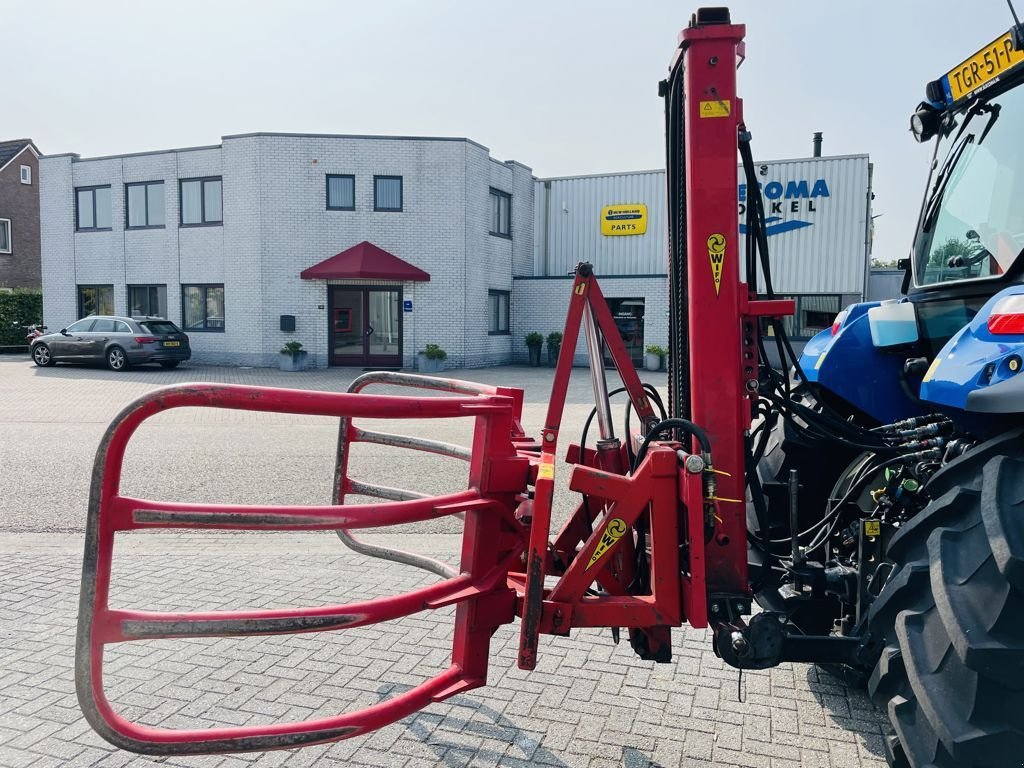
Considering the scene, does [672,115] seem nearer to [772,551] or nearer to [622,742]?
[772,551]

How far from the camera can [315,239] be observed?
24734 mm

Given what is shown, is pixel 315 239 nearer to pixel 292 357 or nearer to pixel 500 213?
pixel 292 357

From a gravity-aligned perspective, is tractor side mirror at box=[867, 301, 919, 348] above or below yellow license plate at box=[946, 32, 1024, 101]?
below

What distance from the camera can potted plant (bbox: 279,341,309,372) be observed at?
2445 cm

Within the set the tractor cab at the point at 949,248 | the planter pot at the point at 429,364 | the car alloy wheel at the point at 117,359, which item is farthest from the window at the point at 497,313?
the tractor cab at the point at 949,248

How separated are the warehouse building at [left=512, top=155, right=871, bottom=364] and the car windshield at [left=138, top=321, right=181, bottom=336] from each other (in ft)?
36.1

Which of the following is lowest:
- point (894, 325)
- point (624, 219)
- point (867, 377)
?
point (867, 377)

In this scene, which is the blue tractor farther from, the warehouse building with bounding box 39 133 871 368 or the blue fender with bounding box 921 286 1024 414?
the warehouse building with bounding box 39 133 871 368

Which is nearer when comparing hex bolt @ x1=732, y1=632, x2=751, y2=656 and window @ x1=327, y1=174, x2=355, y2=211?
hex bolt @ x1=732, y1=632, x2=751, y2=656

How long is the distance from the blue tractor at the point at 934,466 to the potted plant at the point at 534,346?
22.7 metres

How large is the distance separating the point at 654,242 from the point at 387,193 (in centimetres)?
877

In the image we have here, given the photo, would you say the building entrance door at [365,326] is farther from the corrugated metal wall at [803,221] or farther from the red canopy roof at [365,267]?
the corrugated metal wall at [803,221]

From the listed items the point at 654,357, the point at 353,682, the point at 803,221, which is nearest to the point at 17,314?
the point at 654,357

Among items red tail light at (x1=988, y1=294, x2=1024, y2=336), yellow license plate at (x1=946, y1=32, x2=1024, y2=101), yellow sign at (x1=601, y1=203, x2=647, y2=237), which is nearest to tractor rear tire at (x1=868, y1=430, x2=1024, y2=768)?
red tail light at (x1=988, y1=294, x2=1024, y2=336)
